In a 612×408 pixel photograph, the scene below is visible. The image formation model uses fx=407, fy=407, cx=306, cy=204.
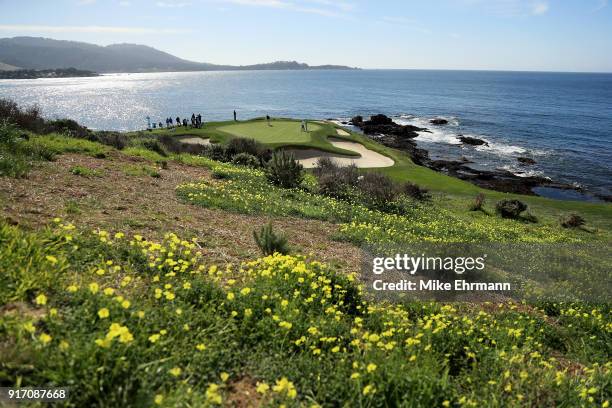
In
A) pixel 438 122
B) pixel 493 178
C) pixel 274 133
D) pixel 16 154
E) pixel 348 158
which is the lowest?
pixel 493 178

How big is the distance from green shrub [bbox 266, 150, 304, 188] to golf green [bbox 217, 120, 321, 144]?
58.3 ft

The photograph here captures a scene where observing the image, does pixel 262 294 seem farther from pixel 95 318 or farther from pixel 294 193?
pixel 294 193

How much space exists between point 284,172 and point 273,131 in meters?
24.2

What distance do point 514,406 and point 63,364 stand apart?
13.6 feet

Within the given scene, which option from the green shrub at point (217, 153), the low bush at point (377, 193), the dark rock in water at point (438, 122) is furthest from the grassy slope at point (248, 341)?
the dark rock in water at point (438, 122)

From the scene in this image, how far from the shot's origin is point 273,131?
136 ft

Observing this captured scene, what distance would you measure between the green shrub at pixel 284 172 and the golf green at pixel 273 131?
17.8 meters

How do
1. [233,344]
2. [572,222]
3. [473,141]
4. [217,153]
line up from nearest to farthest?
[233,344]
[572,222]
[217,153]
[473,141]

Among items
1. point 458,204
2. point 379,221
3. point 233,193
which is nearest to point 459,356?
point 379,221

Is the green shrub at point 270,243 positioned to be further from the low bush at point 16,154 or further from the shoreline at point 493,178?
the shoreline at point 493,178

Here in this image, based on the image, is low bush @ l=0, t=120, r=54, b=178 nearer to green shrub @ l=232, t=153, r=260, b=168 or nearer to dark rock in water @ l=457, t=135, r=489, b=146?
green shrub @ l=232, t=153, r=260, b=168

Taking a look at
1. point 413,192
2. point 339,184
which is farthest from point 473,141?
point 339,184

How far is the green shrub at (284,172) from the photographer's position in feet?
59.7

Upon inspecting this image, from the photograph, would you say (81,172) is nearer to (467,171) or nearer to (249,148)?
(249,148)
